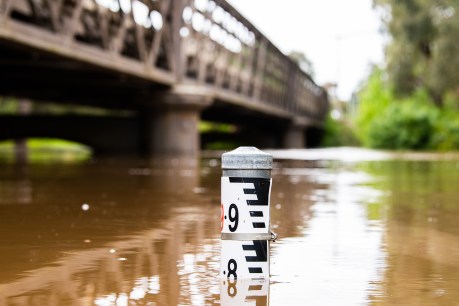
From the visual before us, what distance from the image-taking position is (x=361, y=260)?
5082 millimetres

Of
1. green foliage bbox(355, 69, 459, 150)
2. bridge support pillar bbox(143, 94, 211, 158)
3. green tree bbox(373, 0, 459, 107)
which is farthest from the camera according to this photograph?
green foliage bbox(355, 69, 459, 150)

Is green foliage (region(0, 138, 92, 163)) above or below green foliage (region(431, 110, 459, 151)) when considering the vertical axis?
below

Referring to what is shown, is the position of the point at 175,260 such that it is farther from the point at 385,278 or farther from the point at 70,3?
the point at 70,3

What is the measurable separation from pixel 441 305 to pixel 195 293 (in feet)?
3.73

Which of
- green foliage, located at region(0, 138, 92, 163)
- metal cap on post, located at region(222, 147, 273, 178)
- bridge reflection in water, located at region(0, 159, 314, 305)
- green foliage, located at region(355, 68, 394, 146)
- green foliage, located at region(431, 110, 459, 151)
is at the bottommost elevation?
bridge reflection in water, located at region(0, 159, 314, 305)

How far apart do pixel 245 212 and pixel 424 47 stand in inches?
1648

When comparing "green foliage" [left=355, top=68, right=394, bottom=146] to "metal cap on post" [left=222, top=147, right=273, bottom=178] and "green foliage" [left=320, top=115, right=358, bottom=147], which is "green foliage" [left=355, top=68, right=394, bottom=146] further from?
"metal cap on post" [left=222, top=147, right=273, bottom=178]

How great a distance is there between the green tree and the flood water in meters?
29.8

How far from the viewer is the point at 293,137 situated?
55656mm

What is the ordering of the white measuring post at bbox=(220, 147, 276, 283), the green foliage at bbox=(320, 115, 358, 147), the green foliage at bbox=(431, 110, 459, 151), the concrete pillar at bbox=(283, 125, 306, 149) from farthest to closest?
the green foliage at bbox=(320, 115, 358, 147), the concrete pillar at bbox=(283, 125, 306, 149), the green foliage at bbox=(431, 110, 459, 151), the white measuring post at bbox=(220, 147, 276, 283)

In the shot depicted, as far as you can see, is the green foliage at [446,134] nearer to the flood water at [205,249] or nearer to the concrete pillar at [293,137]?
the concrete pillar at [293,137]

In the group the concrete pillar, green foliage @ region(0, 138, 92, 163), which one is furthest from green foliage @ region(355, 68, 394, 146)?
green foliage @ region(0, 138, 92, 163)

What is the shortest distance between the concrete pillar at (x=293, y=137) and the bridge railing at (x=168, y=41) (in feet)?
9.88

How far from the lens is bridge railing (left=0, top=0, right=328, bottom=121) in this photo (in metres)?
17.2
